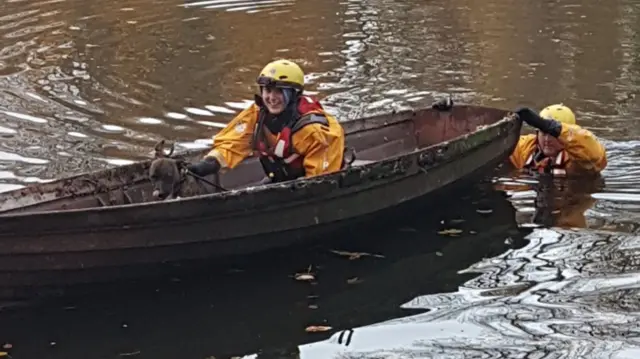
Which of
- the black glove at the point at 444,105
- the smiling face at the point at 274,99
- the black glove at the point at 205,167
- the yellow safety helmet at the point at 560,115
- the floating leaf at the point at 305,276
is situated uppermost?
the smiling face at the point at 274,99

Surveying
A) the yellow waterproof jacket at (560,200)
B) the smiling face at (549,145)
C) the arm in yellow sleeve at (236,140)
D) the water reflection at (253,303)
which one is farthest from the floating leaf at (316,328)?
the smiling face at (549,145)

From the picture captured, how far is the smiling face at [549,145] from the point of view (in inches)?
435

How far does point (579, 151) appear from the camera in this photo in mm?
10867

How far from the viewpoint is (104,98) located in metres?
14.9

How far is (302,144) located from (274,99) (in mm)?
439

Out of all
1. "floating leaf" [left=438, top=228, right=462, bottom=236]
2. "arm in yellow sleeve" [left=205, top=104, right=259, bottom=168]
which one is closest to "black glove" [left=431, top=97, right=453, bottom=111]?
"floating leaf" [left=438, top=228, right=462, bottom=236]

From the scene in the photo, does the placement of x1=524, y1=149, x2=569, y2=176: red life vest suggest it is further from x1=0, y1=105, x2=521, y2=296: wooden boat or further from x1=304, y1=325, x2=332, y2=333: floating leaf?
x1=304, y1=325, x2=332, y2=333: floating leaf

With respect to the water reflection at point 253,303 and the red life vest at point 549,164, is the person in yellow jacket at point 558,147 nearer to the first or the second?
the red life vest at point 549,164

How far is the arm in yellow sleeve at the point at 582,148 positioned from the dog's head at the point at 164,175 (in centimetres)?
422

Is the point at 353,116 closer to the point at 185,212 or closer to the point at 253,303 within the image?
the point at 253,303

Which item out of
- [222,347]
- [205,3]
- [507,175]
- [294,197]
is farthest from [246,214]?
[205,3]

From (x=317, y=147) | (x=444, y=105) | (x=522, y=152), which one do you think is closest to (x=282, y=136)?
(x=317, y=147)

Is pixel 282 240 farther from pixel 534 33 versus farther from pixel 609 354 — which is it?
pixel 534 33

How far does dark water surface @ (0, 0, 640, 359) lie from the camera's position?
7551 millimetres
